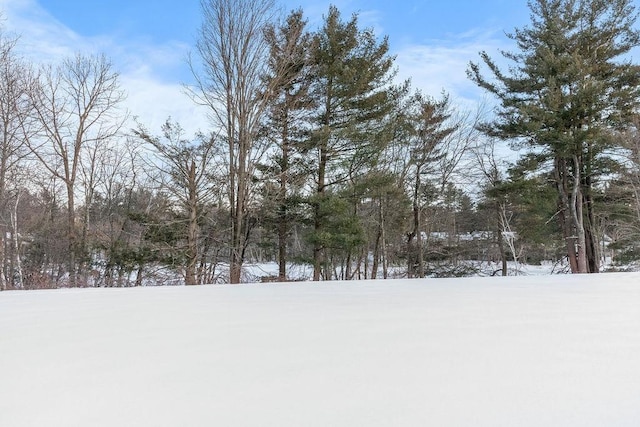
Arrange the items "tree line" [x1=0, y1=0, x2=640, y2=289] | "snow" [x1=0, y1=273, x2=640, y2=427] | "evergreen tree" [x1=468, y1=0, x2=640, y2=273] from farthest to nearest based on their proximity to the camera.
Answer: "evergreen tree" [x1=468, y1=0, x2=640, y2=273] → "tree line" [x1=0, y1=0, x2=640, y2=289] → "snow" [x1=0, y1=273, x2=640, y2=427]

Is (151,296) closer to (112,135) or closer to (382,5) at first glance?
(382,5)

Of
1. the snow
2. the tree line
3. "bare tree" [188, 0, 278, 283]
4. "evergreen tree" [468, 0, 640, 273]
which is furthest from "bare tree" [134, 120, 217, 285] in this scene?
"evergreen tree" [468, 0, 640, 273]

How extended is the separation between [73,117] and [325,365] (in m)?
11.8

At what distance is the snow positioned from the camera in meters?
1.00

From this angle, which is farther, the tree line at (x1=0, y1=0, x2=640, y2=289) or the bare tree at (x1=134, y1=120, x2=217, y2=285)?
the bare tree at (x1=134, y1=120, x2=217, y2=285)

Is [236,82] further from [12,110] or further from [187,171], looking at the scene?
[12,110]

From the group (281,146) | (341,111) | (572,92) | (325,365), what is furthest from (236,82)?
(572,92)

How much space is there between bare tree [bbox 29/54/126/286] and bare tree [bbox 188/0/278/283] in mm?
4525

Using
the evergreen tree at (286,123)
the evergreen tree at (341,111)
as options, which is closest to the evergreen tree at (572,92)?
the evergreen tree at (341,111)

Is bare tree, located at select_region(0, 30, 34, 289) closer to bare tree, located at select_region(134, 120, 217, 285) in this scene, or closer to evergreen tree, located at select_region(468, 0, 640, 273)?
bare tree, located at select_region(134, 120, 217, 285)

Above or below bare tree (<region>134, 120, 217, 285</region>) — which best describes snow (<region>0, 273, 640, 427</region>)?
below

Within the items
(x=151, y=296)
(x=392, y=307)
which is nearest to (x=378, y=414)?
(x=392, y=307)

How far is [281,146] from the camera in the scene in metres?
8.55

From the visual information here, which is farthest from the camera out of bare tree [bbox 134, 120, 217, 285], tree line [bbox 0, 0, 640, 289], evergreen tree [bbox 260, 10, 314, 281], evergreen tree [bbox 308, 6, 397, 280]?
evergreen tree [bbox 308, 6, 397, 280]
